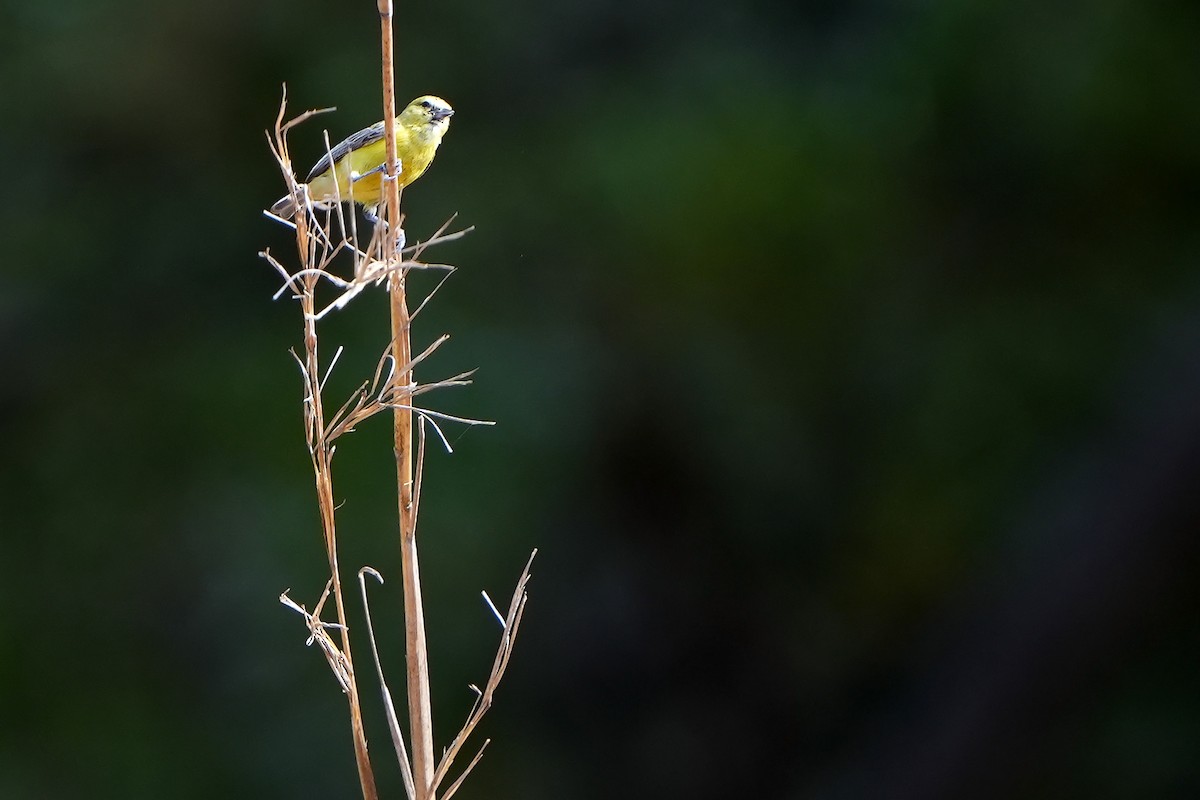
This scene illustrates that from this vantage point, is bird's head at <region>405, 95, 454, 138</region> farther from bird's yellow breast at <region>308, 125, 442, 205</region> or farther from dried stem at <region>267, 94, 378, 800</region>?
dried stem at <region>267, 94, 378, 800</region>

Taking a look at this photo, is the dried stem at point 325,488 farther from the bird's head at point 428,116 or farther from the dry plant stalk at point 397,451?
the bird's head at point 428,116

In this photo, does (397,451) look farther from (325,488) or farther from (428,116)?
(428,116)

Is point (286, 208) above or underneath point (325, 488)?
underneath

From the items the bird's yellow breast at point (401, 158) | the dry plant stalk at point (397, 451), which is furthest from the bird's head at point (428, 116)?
the dry plant stalk at point (397, 451)

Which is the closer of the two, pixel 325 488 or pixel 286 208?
pixel 325 488

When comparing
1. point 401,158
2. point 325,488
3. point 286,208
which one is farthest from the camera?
point 401,158

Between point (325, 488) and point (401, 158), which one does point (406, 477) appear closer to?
point (325, 488)

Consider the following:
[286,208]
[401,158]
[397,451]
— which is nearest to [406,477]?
[397,451]

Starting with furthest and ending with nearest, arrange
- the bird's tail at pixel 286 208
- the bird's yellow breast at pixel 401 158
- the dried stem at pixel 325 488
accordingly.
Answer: the bird's yellow breast at pixel 401 158 < the bird's tail at pixel 286 208 < the dried stem at pixel 325 488

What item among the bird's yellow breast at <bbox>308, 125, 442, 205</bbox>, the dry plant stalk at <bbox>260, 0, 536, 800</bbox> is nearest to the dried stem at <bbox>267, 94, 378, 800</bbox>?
the dry plant stalk at <bbox>260, 0, 536, 800</bbox>

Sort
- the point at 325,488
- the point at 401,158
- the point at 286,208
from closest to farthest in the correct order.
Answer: the point at 325,488 < the point at 286,208 < the point at 401,158

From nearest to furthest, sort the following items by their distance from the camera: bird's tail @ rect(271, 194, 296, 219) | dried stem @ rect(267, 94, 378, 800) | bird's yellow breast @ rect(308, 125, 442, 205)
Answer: dried stem @ rect(267, 94, 378, 800)
bird's tail @ rect(271, 194, 296, 219)
bird's yellow breast @ rect(308, 125, 442, 205)
